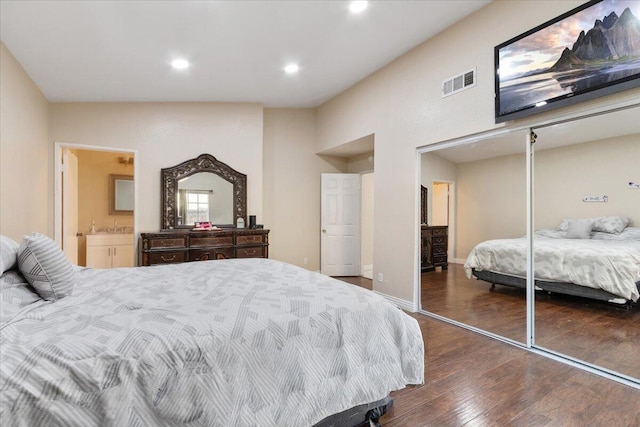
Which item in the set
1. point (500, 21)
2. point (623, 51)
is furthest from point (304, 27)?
point (623, 51)

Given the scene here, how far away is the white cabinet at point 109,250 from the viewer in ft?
17.0

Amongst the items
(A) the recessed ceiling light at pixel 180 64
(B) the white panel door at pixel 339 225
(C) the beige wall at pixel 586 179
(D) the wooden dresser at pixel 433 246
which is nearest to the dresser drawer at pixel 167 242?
(A) the recessed ceiling light at pixel 180 64

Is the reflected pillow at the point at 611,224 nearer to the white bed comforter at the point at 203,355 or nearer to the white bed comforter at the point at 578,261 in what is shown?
the white bed comforter at the point at 578,261

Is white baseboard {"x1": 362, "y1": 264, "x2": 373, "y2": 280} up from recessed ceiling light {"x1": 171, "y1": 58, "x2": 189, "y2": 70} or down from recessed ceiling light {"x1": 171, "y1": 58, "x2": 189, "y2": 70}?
down

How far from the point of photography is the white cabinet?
5.19m

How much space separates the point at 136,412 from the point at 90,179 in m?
5.94

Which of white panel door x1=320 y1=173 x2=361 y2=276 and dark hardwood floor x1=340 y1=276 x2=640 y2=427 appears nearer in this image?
dark hardwood floor x1=340 y1=276 x2=640 y2=427

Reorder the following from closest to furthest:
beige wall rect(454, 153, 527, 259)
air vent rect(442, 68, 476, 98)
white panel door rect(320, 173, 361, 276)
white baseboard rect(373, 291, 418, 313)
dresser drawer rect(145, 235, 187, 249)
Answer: beige wall rect(454, 153, 527, 259)
air vent rect(442, 68, 476, 98)
white baseboard rect(373, 291, 418, 313)
dresser drawer rect(145, 235, 187, 249)
white panel door rect(320, 173, 361, 276)

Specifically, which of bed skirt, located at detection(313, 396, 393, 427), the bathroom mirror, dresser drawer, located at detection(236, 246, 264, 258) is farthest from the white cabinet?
bed skirt, located at detection(313, 396, 393, 427)

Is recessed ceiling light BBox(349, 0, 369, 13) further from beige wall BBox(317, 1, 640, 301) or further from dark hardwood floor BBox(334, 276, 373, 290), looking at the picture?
dark hardwood floor BBox(334, 276, 373, 290)

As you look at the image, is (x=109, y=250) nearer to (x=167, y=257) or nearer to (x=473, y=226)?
(x=167, y=257)

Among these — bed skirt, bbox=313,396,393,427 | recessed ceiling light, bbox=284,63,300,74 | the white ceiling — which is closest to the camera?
bed skirt, bbox=313,396,393,427

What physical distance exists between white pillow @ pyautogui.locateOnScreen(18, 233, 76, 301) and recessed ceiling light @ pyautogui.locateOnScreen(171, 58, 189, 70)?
261 centimetres

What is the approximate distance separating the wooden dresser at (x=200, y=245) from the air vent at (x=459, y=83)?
302cm
